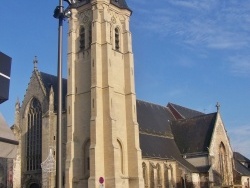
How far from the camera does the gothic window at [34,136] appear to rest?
40.7 metres

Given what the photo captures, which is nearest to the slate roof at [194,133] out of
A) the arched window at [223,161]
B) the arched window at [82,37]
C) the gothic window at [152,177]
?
the arched window at [223,161]

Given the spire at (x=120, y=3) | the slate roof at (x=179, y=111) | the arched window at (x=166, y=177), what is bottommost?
the arched window at (x=166, y=177)

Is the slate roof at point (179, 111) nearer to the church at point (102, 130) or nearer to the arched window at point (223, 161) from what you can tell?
the church at point (102, 130)

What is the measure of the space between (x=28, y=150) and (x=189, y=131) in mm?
19798

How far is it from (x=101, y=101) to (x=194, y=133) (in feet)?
52.4

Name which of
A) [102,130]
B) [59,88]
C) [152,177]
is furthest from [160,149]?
[59,88]

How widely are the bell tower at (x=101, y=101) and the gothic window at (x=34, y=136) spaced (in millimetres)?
4454

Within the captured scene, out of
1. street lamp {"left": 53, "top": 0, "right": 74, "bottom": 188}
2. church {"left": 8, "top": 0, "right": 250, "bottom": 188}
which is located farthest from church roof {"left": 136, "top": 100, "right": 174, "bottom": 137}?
street lamp {"left": 53, "top": 0, "right": 74, "bottom": 188}

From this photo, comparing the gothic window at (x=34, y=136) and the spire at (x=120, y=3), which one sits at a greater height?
the spire at (x=120, y=3)

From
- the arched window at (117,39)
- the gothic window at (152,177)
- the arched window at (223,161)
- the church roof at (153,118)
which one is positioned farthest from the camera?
the arched window at (223,161)

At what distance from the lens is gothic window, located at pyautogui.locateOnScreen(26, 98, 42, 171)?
40.7 meters

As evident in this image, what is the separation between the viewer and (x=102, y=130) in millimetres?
36281

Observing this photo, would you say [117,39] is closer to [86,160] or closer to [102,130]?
[102,130]

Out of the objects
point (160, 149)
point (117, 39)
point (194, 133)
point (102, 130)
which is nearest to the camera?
point (102, 130)
